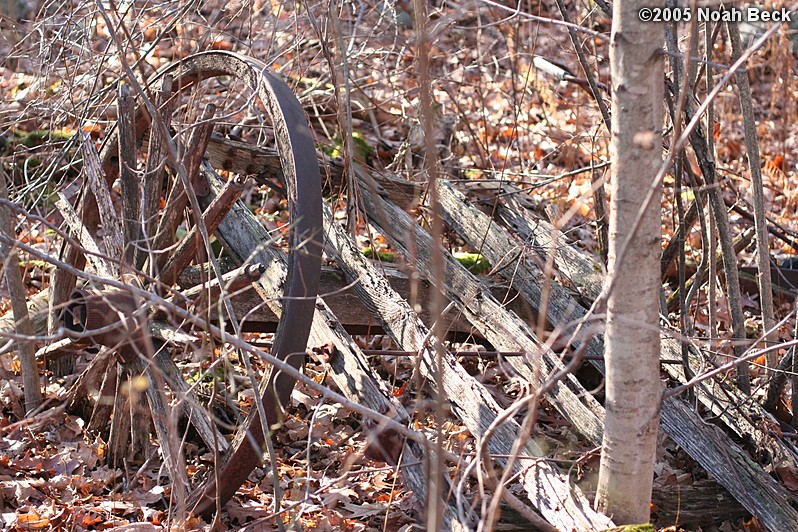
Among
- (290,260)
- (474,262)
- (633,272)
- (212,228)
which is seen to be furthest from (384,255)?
(633,272)

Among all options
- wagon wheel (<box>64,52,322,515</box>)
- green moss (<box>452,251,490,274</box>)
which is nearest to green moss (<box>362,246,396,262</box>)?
green moss (<box>452,251,490,274</box>)

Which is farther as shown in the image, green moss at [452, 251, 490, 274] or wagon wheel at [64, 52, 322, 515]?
green moss at [452, 251, 490, 274]

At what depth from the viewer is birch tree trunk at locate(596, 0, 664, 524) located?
199 cm

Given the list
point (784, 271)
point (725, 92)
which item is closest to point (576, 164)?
point (725, 92)

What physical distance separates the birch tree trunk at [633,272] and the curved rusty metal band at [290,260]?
0.98 meters

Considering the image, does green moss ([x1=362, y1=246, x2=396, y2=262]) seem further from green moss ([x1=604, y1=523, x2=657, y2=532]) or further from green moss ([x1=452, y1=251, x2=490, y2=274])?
green moss ([x1=604, y1=523, x2=657, y2=532])

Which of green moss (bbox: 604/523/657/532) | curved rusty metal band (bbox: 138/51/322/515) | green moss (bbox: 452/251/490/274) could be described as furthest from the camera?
green moss (bbox: 452/251/490/274)

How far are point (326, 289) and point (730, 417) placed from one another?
5.91ft

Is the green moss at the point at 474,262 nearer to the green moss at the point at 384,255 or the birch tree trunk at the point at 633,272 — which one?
the green moss at the point at 384,255

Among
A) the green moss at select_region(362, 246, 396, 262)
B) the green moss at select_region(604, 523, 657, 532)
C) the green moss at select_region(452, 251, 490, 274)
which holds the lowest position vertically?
the green moss at select_region(604, 523, 657, 532)

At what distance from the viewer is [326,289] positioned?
3.68 meters

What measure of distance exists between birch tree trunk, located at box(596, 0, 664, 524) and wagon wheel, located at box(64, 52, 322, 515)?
93 centimetres

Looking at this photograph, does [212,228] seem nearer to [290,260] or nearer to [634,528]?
[290,260]

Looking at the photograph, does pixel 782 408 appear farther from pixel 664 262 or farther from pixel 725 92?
pixel 725 92
